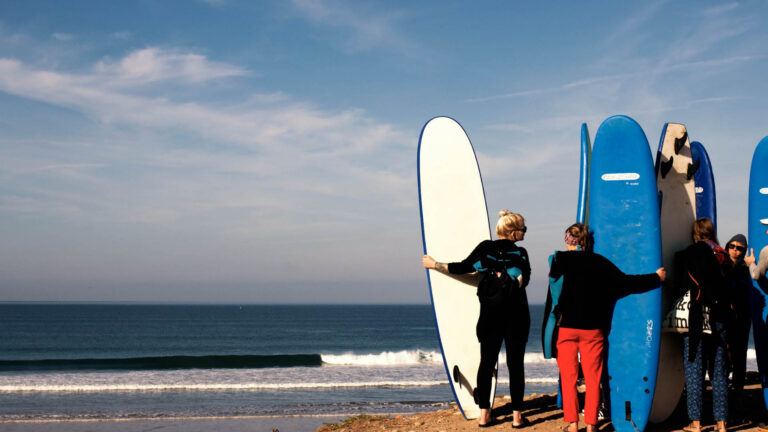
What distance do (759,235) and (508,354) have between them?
7.39 ft

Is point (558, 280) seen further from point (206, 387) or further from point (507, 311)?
point (206, 387)

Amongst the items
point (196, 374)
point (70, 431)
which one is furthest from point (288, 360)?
point (70, 431)

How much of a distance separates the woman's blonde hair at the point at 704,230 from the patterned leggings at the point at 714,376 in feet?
1.92

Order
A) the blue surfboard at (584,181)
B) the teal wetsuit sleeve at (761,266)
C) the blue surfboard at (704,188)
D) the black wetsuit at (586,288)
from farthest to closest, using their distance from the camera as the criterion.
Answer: the blue surfboard at (704,188) < the blue surfboard at (584,181) < the teal wetsuit sleeve at (761,266) < the black wetsuit at (586,288)

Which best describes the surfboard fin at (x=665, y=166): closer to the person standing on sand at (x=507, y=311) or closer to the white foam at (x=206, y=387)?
the person standing on sand at (x=507, y=311)

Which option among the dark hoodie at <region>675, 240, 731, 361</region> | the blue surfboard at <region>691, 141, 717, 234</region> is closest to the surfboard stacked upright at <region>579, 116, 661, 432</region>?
the dark hoodie at <region>675, 240, 731, 361</region>

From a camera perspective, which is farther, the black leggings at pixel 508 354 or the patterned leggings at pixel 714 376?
the black leggings at pixel 508 354

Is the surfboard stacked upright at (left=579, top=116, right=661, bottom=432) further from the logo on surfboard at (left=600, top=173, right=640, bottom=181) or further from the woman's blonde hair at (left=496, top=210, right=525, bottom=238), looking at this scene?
the woman's blonde hair at (left=496, top=210, right=525, bottom=238)

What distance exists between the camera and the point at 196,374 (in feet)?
50.0

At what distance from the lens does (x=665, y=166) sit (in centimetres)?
445

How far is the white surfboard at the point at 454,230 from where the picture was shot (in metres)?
4.64

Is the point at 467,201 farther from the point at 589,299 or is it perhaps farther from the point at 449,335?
the point at 589,299

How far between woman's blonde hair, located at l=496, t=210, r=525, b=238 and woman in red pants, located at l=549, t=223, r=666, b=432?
15.5 inches

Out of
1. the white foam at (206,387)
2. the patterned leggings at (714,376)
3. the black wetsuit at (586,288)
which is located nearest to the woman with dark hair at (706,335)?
the patterned leggings at (714,376)
